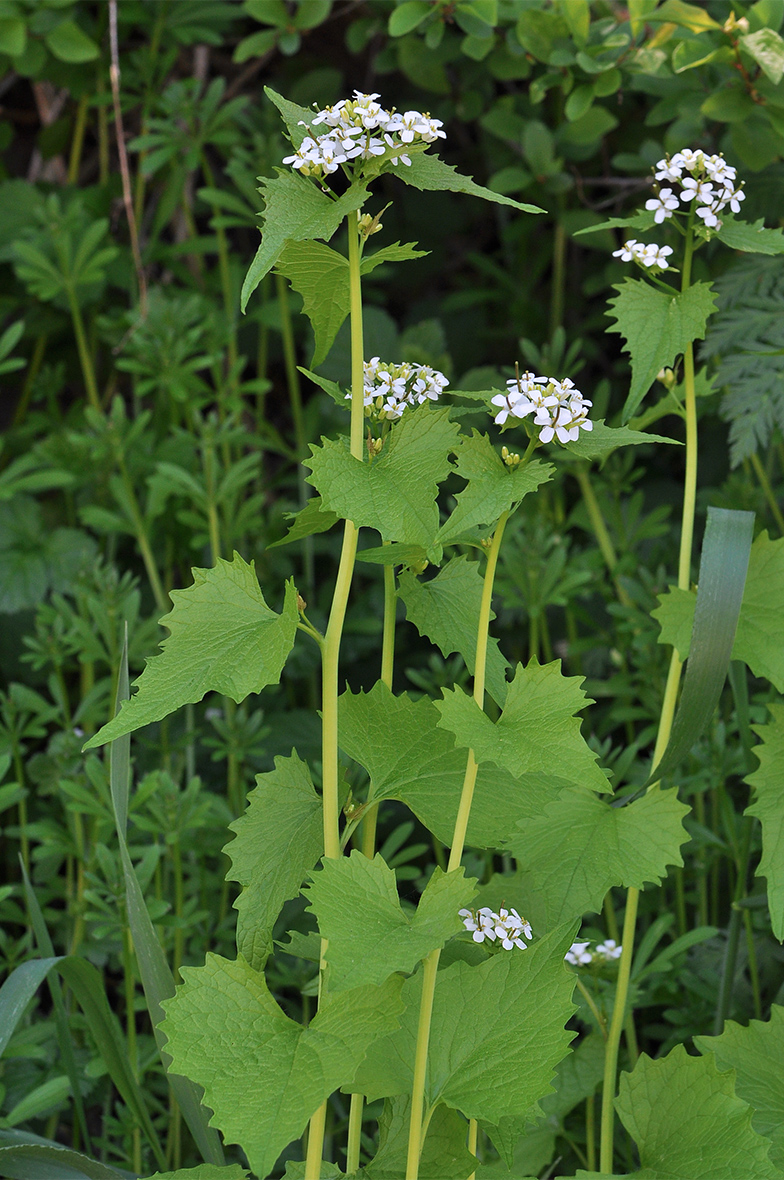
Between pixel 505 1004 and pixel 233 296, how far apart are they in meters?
1.43

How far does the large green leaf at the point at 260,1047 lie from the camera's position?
0.58 meters

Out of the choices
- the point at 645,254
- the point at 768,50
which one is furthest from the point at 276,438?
the point at 645,254

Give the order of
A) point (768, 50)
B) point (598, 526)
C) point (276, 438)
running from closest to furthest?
point (768, 50) < point (598, 526) < point (276, 438)

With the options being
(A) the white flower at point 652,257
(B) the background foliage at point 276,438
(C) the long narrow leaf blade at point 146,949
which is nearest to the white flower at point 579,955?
(B) the background foliage at point 276,438

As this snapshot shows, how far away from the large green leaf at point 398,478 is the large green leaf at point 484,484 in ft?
0.05

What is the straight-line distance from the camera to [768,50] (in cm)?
123

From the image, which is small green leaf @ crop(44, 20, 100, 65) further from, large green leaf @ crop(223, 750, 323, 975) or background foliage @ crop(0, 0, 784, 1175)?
large green leaf @ crop(223, 750, 323, 975)

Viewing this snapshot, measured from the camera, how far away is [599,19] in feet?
4.94

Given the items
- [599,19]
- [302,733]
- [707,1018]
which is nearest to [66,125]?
[599,19]

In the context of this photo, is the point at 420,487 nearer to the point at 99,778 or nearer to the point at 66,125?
the point at 99,778

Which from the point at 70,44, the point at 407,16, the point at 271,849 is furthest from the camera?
the point at 70,44

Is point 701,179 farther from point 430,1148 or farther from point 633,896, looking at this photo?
point 430,1148

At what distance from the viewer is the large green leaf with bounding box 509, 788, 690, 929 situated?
794 millimetres

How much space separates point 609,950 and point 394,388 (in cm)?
57
